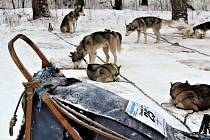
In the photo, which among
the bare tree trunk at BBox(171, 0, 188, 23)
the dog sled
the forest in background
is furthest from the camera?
the forest in background

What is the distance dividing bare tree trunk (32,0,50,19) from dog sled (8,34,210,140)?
11732 mm

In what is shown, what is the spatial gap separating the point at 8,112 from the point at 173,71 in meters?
3.28

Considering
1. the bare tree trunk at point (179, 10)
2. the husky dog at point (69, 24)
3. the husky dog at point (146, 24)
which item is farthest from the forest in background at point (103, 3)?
the husky dog at point (146, 24)

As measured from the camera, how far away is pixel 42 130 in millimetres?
2020

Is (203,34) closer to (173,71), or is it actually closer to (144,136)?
(173,71)

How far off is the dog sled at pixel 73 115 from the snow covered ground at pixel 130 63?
4.92ft

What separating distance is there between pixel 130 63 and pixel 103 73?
5.22 feet

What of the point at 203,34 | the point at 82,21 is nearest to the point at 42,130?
the point at 203,34

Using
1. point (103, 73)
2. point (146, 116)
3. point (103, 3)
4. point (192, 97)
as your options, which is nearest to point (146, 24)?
point (103, 73)

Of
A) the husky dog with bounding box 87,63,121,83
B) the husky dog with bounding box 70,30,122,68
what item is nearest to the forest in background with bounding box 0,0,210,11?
the husky dog with bounding box 70,30,122,68

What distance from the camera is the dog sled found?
6.36 ft

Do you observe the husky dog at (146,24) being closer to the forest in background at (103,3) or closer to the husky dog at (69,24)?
the husky dog at (69,24)

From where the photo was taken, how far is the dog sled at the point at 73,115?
1939 millimetres

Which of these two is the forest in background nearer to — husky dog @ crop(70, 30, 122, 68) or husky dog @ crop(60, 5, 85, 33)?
husky dog @ crop(60, 5, 85, 33)
